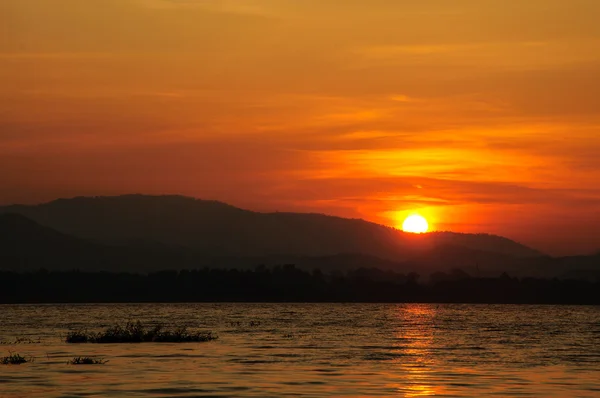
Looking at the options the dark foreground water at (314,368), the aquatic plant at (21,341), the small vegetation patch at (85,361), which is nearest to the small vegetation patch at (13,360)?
the dark foreground water at (314,368)

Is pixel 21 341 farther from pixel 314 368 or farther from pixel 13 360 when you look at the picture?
pixel 314 368

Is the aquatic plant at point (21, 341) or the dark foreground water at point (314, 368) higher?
the aquatic plant at point (21, 341)

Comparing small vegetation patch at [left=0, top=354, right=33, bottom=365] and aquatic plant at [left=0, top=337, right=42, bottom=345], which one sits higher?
aquatic plant at [left=0, top=337, right=42, bottom=345]

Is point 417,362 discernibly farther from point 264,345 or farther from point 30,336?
point 30,336

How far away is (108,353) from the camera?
75750 millimetres

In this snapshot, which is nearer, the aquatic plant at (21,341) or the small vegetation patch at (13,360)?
the small vegetation patch at (13,360)

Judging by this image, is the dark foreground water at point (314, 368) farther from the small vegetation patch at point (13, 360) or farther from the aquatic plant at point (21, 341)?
the aquatic plant at point (21, 341)

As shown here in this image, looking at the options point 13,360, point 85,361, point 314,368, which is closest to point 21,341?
point 13,360

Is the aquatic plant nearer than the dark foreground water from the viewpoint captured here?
No

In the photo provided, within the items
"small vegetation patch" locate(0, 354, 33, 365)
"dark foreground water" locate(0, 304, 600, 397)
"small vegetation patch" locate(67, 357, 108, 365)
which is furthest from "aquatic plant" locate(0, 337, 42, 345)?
"small vegetation patch" locate(67, 357, 108, 365)

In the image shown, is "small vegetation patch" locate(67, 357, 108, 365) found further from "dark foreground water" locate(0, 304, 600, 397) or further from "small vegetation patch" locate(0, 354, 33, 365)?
"small vegetation patch" locate(0, 354, 33, 365)

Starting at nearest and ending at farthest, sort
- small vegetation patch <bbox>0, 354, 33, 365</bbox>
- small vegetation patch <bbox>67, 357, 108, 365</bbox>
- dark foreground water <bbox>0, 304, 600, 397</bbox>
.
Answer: dark foreground water <bbox>0, 304, 600, 397</bbox> → small vegetation patch <bbox>67, 357, 108, 365</bbox> → small vegetation patch <bbox>0, 354, 33, 365</bbox>

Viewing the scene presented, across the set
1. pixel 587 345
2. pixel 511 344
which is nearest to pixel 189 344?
pixel 511 344

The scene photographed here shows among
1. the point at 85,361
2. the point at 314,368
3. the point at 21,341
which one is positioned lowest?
the point at 314,368
